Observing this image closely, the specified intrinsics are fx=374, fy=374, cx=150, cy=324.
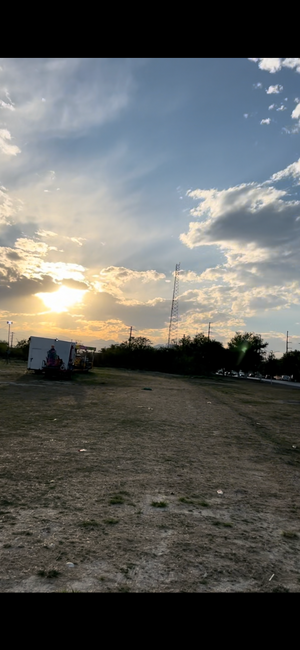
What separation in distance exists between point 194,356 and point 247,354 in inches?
536

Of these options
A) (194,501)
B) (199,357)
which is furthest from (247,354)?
(194,501)

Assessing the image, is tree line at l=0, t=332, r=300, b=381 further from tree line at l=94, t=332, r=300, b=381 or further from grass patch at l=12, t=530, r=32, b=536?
grass patch at l=12, t=530, r=32, b=536

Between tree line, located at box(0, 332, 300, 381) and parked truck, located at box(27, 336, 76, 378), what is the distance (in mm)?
34147

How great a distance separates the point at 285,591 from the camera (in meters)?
2.94

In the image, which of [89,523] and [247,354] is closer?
[89,523]

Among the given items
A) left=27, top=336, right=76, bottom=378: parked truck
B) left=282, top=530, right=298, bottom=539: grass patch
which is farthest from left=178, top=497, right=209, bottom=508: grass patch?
left=27, top=336, right=76, bottom=378: parked truck

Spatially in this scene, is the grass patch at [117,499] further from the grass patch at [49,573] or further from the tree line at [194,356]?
the tree line at [194,356]

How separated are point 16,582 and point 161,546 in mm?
1390

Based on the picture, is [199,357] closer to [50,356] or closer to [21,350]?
[21,350]

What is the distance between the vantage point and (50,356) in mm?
27453
